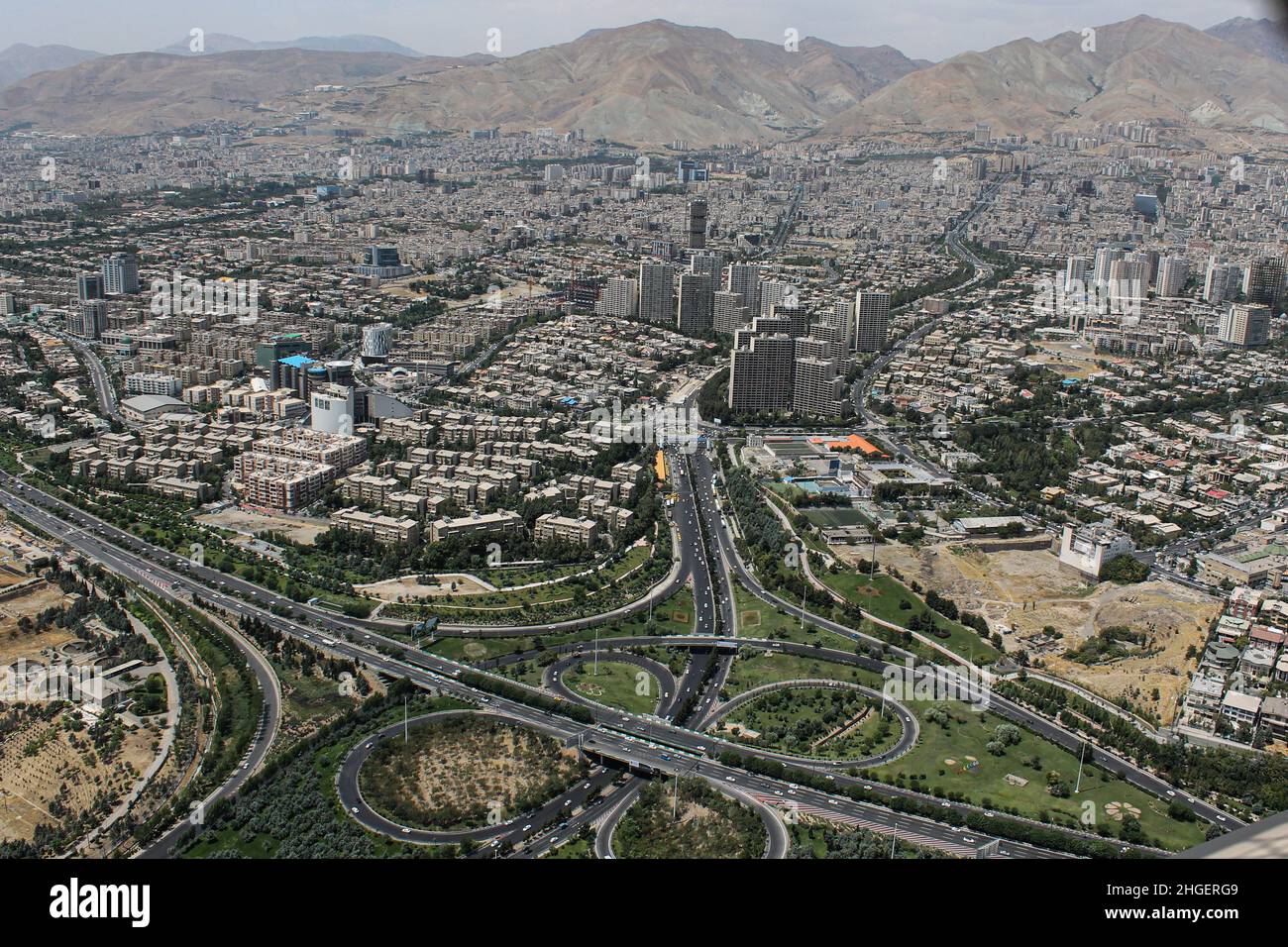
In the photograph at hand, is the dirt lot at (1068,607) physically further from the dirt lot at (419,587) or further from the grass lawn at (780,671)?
the dirt lot at (419,587)

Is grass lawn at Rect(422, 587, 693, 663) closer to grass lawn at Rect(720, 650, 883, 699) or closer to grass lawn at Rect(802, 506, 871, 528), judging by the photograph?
grass lawn at Rect(720, 650, 883, 699)

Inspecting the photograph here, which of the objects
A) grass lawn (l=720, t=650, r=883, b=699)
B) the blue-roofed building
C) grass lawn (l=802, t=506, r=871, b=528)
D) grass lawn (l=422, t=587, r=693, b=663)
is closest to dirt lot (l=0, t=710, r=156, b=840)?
grass lawn (l=422, t=587, r=693, b=663)

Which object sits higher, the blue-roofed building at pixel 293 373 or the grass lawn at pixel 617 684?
the blue-roofed building at pixel 293 373

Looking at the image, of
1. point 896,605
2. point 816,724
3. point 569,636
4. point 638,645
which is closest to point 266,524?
point 569,636

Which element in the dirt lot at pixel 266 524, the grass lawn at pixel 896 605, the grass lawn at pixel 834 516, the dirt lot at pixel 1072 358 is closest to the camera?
the grass lawn at pixel 896 605

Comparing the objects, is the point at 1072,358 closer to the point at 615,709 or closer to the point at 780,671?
the point at 780,671

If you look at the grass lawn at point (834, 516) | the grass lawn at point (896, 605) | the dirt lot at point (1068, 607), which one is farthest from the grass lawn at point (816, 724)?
the grass lawn at point (834, 516)
